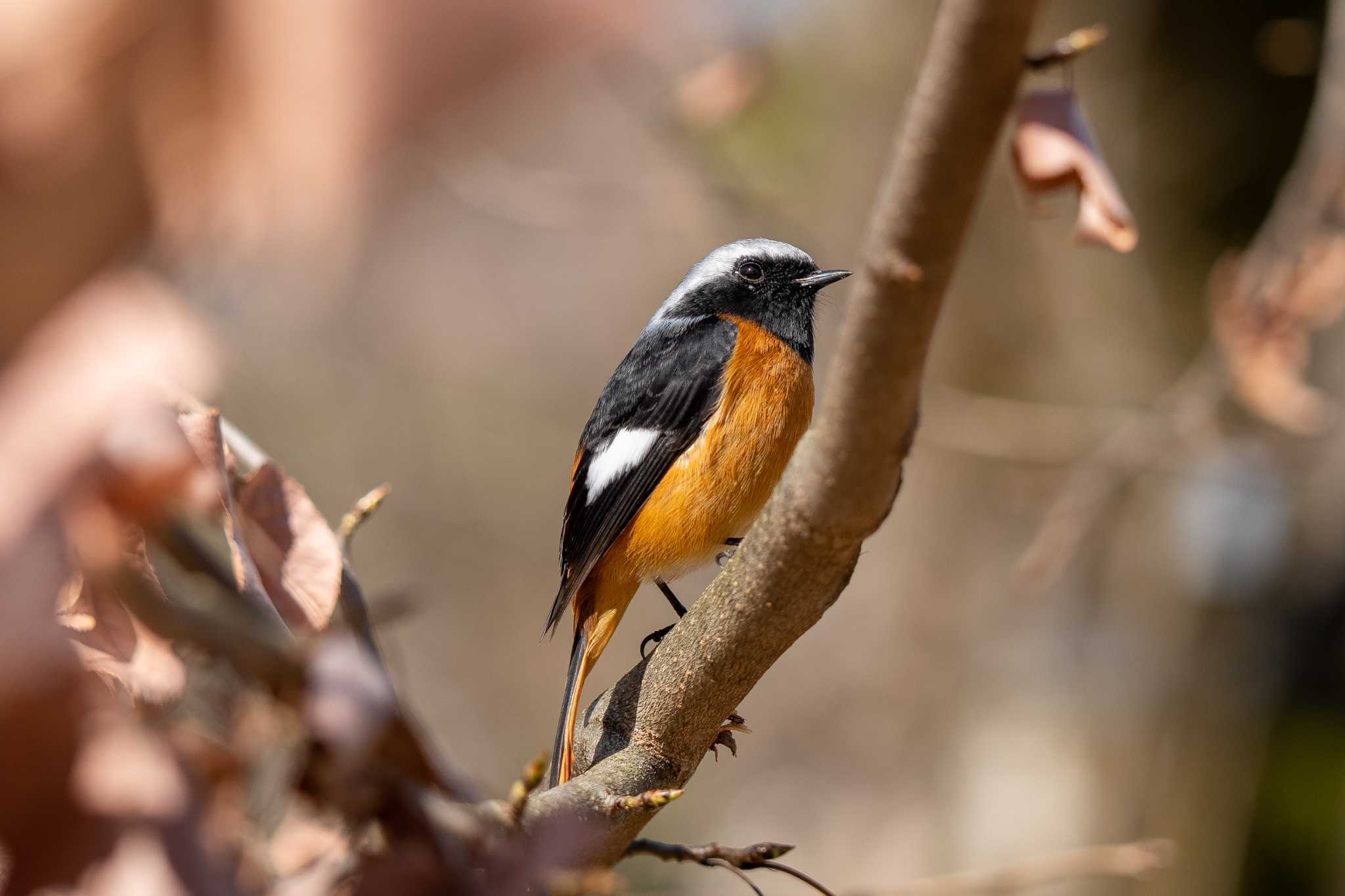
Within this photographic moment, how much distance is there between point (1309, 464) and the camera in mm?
6520

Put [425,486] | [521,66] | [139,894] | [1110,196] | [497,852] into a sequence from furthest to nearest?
[425,486], [1110,196], [497,852], [139,894], [521,66]

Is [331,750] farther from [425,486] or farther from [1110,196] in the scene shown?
[425,486]

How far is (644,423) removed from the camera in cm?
368

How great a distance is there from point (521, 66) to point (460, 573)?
11.9 meters

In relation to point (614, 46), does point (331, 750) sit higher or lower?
lower

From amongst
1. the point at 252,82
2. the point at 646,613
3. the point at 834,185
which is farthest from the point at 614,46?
the point at 646,613

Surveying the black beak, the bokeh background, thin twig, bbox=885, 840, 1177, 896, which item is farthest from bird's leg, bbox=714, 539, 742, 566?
the bokeh background

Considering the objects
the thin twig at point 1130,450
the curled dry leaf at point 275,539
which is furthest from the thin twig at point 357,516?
the thin twig at point 1130,450

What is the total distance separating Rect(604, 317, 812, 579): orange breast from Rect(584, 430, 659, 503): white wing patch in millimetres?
139

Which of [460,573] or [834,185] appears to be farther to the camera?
[460,573]

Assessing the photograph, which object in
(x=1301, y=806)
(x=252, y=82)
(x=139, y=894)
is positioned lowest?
(x=139, y=894)

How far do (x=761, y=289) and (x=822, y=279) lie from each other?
228 mm

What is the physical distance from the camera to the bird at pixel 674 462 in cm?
352

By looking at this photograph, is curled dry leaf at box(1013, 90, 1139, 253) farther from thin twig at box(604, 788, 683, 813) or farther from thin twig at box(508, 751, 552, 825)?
thin twig at box(604, 788, 683, 813)
